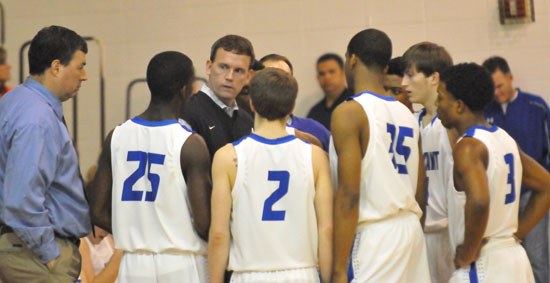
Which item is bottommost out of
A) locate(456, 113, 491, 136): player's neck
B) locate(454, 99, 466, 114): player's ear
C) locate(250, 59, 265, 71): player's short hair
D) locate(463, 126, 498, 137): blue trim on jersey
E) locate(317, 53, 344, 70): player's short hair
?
locate(463, 126, 498, 137): blue trim on jersey

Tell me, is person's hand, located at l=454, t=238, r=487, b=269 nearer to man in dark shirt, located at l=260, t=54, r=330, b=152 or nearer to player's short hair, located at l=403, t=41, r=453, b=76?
player's short hair, located at l=403, t=41, r=453, b=76

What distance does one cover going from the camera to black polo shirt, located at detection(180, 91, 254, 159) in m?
4.23

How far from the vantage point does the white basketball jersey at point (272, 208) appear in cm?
349

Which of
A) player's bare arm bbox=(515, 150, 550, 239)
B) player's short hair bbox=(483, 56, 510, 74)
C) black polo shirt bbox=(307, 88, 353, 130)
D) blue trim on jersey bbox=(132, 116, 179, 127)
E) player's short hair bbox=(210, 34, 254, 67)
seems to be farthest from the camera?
black polo shirt bbox=(307, 88, 353, 130)

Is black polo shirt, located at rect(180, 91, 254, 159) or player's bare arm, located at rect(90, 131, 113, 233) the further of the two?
black polo shirt, located at rect(180, 91, 254, 159)

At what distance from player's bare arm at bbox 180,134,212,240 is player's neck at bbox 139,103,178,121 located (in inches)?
7.4

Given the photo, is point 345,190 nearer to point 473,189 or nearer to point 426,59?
point 473,189

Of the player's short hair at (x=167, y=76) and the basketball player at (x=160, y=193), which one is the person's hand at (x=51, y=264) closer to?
the basketball player at (x=160, y=193)

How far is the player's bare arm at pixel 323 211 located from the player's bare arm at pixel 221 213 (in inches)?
15.7

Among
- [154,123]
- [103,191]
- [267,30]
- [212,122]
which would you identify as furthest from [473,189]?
[267,30]

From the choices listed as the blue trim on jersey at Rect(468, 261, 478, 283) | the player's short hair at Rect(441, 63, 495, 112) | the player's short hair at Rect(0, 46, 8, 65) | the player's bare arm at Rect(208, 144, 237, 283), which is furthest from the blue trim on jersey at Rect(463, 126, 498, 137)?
the player's short hair at Rect(0, 46, 8, 65)

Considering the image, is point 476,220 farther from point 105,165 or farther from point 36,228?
point 36,228

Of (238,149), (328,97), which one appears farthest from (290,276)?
(328,97)

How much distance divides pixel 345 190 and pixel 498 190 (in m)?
0.84
